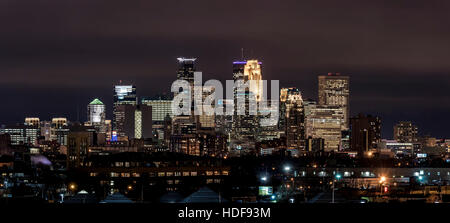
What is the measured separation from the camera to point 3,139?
612ft

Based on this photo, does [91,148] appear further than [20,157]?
Yes
